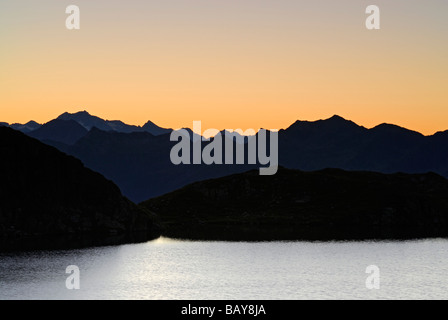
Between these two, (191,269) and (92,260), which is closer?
(191,269)

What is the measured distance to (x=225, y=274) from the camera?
5664 inches

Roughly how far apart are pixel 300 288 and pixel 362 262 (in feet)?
161

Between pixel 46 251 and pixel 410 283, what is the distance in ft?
351

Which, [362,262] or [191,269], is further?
[362,262]

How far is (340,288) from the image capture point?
122 m

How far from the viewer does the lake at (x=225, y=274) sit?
377ft

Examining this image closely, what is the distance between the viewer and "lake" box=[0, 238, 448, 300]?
115000 mm
